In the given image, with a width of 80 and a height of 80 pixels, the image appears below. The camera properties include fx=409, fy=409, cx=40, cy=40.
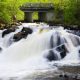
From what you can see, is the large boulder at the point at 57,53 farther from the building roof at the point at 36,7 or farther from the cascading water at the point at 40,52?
the building roof at the point at 36,7

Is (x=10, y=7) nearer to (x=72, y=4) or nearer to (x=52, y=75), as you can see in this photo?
(x=72, y=4)

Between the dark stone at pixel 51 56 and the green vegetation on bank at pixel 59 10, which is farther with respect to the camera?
the green vegetation on bank at pixel 59 10

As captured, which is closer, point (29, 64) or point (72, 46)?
point (29, 64)

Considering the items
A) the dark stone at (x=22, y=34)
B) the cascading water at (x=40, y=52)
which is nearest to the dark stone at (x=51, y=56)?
the cascading water at (x=40, y=52)

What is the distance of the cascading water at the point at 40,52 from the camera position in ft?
110

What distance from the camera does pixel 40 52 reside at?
3775 centimetres

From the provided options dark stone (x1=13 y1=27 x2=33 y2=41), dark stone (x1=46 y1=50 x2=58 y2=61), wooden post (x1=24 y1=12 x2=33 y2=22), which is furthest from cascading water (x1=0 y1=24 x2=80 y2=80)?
wooden post (x1=24 y1=12 x2=33 y2=22)

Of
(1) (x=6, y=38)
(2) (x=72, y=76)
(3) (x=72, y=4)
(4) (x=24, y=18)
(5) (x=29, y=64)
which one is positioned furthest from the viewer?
(4) (x=24, y=18)

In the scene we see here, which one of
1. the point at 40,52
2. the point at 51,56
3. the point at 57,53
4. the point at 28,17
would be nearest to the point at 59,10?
the point at 28,17

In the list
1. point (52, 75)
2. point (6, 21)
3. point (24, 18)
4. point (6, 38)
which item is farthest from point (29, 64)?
point (24, 18)

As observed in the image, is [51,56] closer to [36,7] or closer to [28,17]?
[36,7]

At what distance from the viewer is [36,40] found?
4016 centimetres

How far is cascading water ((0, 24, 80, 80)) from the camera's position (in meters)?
33.5

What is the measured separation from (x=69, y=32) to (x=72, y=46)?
13.7 ft
